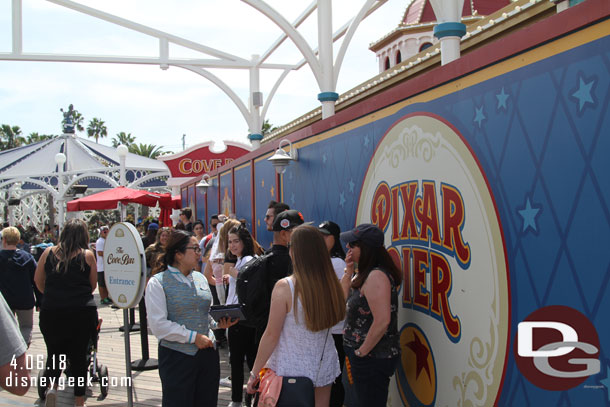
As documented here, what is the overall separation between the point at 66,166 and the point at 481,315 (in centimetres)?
3011

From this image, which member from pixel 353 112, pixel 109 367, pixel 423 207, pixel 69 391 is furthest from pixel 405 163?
pixel 109 367

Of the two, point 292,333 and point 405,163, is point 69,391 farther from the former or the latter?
point 405,163

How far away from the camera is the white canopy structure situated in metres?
26.3

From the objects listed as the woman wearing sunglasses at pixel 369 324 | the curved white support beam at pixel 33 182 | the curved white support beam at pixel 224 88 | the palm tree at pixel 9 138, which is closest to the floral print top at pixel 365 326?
the woman wearing sunglasses at pixel 369 324

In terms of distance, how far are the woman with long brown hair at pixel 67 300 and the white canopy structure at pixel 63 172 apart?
2002 cm

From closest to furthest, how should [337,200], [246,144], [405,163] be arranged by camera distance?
[405,163]
[337,200]
[246,144]

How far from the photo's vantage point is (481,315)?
3154 mm

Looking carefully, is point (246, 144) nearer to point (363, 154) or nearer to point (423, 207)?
point (363, 154)

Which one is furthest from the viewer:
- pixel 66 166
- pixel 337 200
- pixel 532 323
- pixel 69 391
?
pixel 66 166

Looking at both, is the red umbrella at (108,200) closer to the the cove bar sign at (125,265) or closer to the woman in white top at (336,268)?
the the cove bar sign at (125,265)

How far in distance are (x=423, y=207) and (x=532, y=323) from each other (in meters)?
1.20

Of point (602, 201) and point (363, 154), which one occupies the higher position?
point (363, 154)

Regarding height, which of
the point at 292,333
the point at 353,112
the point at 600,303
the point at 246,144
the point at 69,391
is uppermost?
the point at 246,144

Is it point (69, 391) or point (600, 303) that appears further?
point (69, 391)
